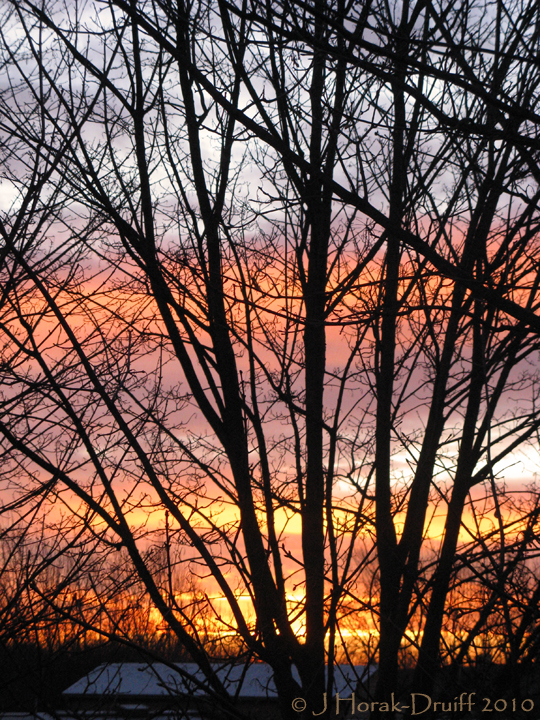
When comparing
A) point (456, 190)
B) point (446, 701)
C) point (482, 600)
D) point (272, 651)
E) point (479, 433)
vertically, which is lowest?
point (446, 701)

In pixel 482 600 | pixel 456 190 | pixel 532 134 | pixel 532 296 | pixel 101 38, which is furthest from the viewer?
pixel 101 38

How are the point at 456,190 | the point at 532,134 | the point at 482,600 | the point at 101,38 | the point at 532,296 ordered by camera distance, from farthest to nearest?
1. the point at 101,38
2. the point at 456,190
3. the point at 482,600
4. the point at 532,296
5. the point at 532,134

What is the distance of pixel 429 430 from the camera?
427cm

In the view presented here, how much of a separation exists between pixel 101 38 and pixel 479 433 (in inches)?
175

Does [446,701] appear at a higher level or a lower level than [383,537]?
lower

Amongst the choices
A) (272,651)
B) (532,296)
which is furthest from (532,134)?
(272,651)

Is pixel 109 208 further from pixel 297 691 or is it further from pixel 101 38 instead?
pixel 297 691

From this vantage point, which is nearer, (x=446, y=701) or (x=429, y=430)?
(x=446, y=701)

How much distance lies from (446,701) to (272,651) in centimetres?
→ 122

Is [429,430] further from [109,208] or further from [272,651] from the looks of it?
[109,208]

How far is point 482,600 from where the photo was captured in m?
4.12

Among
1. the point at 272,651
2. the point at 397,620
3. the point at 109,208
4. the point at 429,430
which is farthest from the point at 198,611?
the point at 109,208

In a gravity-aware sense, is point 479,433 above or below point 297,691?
above

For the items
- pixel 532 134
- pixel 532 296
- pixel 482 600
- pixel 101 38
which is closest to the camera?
pixel 532 134
